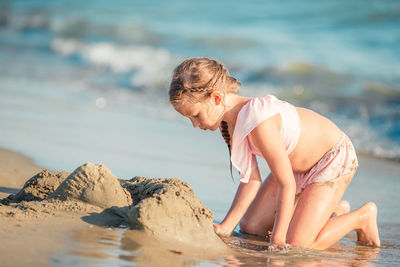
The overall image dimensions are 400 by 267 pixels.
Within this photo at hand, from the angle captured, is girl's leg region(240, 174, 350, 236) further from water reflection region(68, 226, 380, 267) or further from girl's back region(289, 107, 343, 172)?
water reflection region(68, 226, 380, 267)

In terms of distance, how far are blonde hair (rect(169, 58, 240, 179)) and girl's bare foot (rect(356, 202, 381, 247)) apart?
4.20 feet

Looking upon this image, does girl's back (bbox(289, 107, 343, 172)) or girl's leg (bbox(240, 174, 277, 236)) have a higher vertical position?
girl's back (bbox(289, 107, 343, 172))

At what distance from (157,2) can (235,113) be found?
18.4m

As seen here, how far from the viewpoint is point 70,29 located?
18.4m

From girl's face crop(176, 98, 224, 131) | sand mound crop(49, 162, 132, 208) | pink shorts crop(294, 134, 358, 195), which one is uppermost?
girl's face crop(176, 98, 224, 131)

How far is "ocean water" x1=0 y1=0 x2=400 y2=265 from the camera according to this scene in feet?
16.5

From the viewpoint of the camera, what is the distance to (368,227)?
355 cm

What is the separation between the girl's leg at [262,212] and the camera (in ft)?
12.1

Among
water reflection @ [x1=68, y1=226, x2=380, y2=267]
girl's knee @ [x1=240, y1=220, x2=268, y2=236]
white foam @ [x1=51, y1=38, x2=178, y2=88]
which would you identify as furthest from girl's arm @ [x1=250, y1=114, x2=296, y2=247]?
white foam @ [x1=51, y1=38, x2=178, y2=88]

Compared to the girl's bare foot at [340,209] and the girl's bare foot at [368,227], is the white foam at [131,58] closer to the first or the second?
the girl's bare foot at [340,209]

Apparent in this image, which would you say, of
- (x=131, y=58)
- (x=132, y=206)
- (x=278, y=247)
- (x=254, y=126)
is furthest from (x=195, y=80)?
(x=131, y=58)

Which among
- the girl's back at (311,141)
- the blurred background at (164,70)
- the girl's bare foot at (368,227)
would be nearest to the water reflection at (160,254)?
the girl's bare foot at (368,227)

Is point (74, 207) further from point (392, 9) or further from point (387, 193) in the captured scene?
point (392, 9)

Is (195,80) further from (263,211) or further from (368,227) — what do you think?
(368,227)
